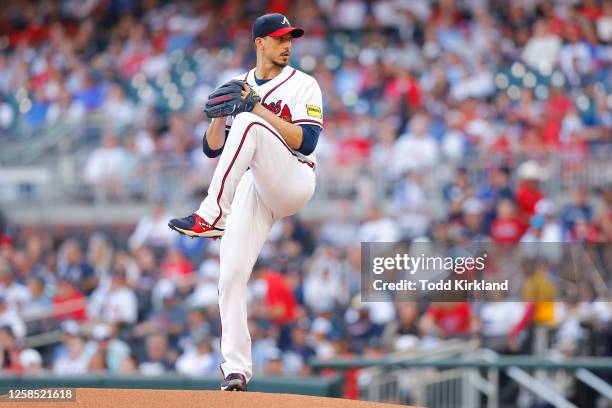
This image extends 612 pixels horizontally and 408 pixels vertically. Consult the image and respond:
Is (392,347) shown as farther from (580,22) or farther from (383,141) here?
(580,22)

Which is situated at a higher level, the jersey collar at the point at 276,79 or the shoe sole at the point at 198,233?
the jersey collar at the point at 276,79

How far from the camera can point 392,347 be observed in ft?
30.9

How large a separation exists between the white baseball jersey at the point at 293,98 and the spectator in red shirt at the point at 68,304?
6.02 meters

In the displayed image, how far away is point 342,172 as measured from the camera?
11672mm

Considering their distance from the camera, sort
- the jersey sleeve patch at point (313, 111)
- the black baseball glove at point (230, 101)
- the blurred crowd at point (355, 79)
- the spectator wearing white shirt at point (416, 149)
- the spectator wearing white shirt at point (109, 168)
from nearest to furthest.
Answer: the black baseball glove at point (230, 101) → the jersey sleeve patch at point (313, 111) → the spectator wearing white shirt at point (416, 149) → the blurred crowd at point (355, 79) → the spectator wearing white shirt at point (109, 168)

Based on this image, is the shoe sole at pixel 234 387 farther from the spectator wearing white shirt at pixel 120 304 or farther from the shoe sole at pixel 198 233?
the spectator wearing white shirt at pixel 120 304

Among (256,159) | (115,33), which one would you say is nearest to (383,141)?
(115,33)

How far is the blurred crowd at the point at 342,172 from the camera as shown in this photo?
972cm

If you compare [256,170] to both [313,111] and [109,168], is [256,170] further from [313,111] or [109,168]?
[109,168]

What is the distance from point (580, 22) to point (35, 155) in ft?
20.9

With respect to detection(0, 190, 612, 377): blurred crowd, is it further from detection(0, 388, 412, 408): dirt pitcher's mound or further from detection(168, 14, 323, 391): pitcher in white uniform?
detection(0, 388, 412, 408): dirt pitcher's mound

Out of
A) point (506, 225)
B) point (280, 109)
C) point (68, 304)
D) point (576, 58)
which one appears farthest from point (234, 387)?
point (576, 58)

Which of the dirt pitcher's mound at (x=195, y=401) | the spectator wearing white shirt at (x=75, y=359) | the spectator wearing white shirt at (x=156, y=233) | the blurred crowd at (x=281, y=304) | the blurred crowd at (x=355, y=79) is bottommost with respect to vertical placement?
the dirt pitcher's mound at (x=195, y=401)

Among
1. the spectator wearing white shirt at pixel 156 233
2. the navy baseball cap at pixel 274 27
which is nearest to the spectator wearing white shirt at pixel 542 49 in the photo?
the spectator wearing white shirt at pixel 156 233
